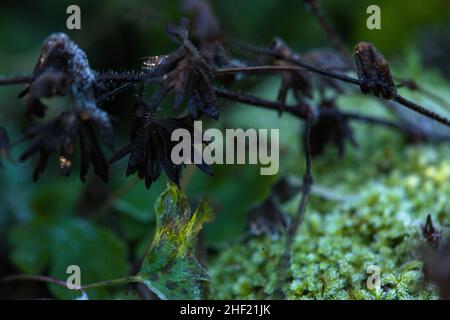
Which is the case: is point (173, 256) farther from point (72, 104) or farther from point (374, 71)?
point (374, 71)

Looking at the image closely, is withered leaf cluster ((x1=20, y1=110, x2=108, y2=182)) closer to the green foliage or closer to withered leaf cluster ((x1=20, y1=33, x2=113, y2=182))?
withered leaf cluster ((x1=20, y1=33, x2=113, y2=182))

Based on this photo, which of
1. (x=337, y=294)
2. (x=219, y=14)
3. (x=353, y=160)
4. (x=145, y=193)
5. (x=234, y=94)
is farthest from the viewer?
(x=219, y=14)

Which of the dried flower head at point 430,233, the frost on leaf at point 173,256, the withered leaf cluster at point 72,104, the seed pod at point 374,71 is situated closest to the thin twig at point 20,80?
the withered leaf cluster at point 72,104

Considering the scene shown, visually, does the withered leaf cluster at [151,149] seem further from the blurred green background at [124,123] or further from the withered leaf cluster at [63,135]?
the blurred green background at [124,123]

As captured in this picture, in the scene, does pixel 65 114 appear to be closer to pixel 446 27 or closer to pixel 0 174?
pixel 0 174

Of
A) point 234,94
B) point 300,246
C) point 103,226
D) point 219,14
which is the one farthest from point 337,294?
point 219,14

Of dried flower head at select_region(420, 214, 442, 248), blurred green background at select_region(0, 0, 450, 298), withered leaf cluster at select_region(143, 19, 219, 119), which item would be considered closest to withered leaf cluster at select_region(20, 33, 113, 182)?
withered leaf cluster at select_region(143, 19, 219, 119)

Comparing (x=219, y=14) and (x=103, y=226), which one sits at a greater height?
(x=219, y=14)
